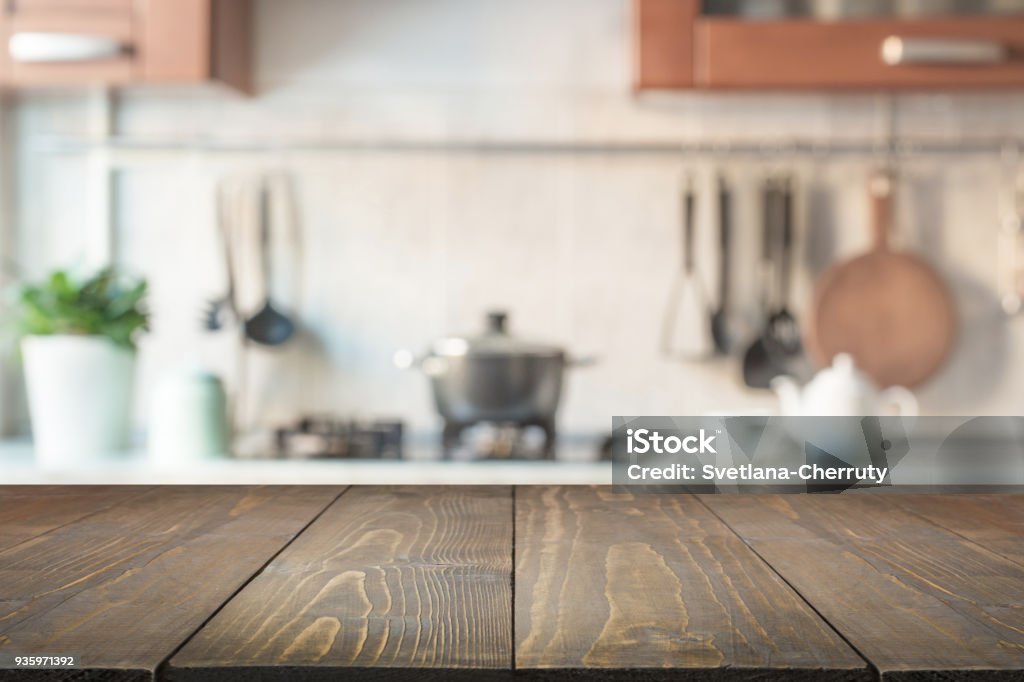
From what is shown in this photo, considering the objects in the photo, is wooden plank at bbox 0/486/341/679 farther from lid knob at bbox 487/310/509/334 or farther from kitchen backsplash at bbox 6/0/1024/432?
kitchen backsplash at bbox 6/0/1024/432

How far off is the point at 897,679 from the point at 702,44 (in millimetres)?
1853

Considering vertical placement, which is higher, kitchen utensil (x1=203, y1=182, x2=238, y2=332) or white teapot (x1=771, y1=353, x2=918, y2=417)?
kitchen utensil (x1=203, y1=182, x2=238, y2=332)

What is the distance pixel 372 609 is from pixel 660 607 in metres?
0.13

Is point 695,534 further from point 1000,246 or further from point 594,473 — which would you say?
point 1000,246

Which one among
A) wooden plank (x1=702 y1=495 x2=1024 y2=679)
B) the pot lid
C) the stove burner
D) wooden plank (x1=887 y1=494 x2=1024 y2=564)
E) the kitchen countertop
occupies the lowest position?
the kitchen countertop

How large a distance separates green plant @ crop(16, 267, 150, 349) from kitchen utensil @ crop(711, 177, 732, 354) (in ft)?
3.89

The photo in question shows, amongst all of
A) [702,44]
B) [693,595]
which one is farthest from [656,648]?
[702,44]

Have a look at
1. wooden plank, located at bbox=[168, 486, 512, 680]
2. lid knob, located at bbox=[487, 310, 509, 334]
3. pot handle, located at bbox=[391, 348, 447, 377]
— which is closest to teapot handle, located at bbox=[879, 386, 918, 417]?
lid knob, located at bbox=[487, 310, 509, 334]

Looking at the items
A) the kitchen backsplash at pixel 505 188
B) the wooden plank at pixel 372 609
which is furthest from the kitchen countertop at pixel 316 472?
the wooden plank at pixel 372 609

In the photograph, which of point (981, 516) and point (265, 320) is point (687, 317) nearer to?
point (265, 320)

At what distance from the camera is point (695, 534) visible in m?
0.70

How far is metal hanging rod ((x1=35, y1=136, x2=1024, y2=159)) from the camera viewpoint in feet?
7.80

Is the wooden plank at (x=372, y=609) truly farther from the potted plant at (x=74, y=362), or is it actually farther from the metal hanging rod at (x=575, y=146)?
the metal hanging rod at (x=575, y=146)

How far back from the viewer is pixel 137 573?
571 millimetres
